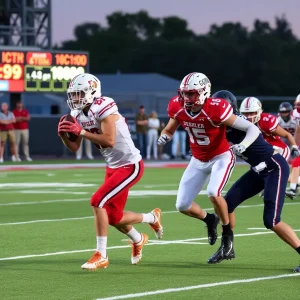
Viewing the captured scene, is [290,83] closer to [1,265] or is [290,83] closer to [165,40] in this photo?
[165,40]

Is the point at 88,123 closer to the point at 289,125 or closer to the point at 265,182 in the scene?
the point at 265,182

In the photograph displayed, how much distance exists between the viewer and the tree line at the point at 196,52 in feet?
314

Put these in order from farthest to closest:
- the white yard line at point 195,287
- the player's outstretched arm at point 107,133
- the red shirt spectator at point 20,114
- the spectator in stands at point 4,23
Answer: the spectator in stands at point 4,23 → the red shirt spectator at point 20,114 → the player's outstretched arm at point 107,133 → the white yard line at point 195,287

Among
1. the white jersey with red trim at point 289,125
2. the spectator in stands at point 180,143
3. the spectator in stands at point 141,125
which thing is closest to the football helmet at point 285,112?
the white jersey with red trim at point 289,125

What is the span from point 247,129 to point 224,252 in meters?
1.21

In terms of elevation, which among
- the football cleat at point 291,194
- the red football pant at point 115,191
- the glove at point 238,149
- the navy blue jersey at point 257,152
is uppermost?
the glove at point 238,149

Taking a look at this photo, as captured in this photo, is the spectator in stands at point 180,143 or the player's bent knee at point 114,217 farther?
the spectator in stands at point 180,143

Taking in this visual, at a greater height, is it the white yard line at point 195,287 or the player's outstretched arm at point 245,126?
the player's outstretched arm at point 245,126

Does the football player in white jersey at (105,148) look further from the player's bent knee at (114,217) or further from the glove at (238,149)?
the glove at (238,149)

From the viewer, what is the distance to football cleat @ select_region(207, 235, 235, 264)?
31.9 feet

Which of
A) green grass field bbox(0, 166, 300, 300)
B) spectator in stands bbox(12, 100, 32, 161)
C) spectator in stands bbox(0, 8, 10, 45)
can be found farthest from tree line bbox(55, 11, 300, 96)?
green grass field bbox(0, 166, 300, 300)

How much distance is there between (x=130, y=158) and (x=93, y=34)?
105 metres

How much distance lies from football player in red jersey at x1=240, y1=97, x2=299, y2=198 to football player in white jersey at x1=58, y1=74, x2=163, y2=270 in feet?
4.99

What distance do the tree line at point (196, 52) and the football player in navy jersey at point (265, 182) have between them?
83347mm
